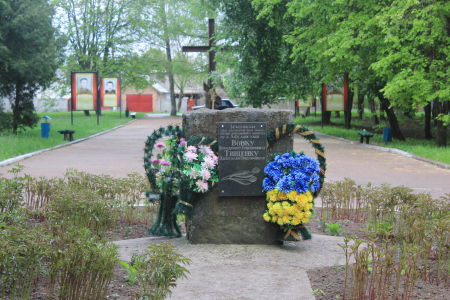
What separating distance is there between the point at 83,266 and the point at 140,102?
9093 cm

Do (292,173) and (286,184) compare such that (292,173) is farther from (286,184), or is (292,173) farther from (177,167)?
(177,167)

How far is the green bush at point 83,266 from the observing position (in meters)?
3.94

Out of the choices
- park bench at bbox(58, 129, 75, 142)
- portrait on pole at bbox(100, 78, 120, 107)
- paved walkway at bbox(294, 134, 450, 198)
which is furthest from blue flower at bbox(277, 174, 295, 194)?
portrait on pole at bbox(100, 78, 120, 107)

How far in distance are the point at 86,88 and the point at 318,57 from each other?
14171 millimetres

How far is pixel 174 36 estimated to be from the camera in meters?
58.7

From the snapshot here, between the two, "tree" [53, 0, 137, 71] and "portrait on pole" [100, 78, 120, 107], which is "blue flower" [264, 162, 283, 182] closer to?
"portrait on pole" [100, 78, 120, 107]

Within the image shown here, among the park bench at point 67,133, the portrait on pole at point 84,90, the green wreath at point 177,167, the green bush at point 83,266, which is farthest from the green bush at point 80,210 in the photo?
the portrait on pole at point 84,90

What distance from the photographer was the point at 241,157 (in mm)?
6395

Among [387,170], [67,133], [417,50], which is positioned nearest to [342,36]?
[417,50]

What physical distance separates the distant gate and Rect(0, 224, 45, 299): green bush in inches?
3542

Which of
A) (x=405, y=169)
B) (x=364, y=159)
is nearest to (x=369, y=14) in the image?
(x=364, y=159)

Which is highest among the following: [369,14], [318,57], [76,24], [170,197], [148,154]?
[76,24]

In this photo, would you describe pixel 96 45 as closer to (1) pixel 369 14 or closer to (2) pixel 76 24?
(2) pixel 76 24

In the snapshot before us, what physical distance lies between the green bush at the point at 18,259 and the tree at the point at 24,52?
69.5 ft
